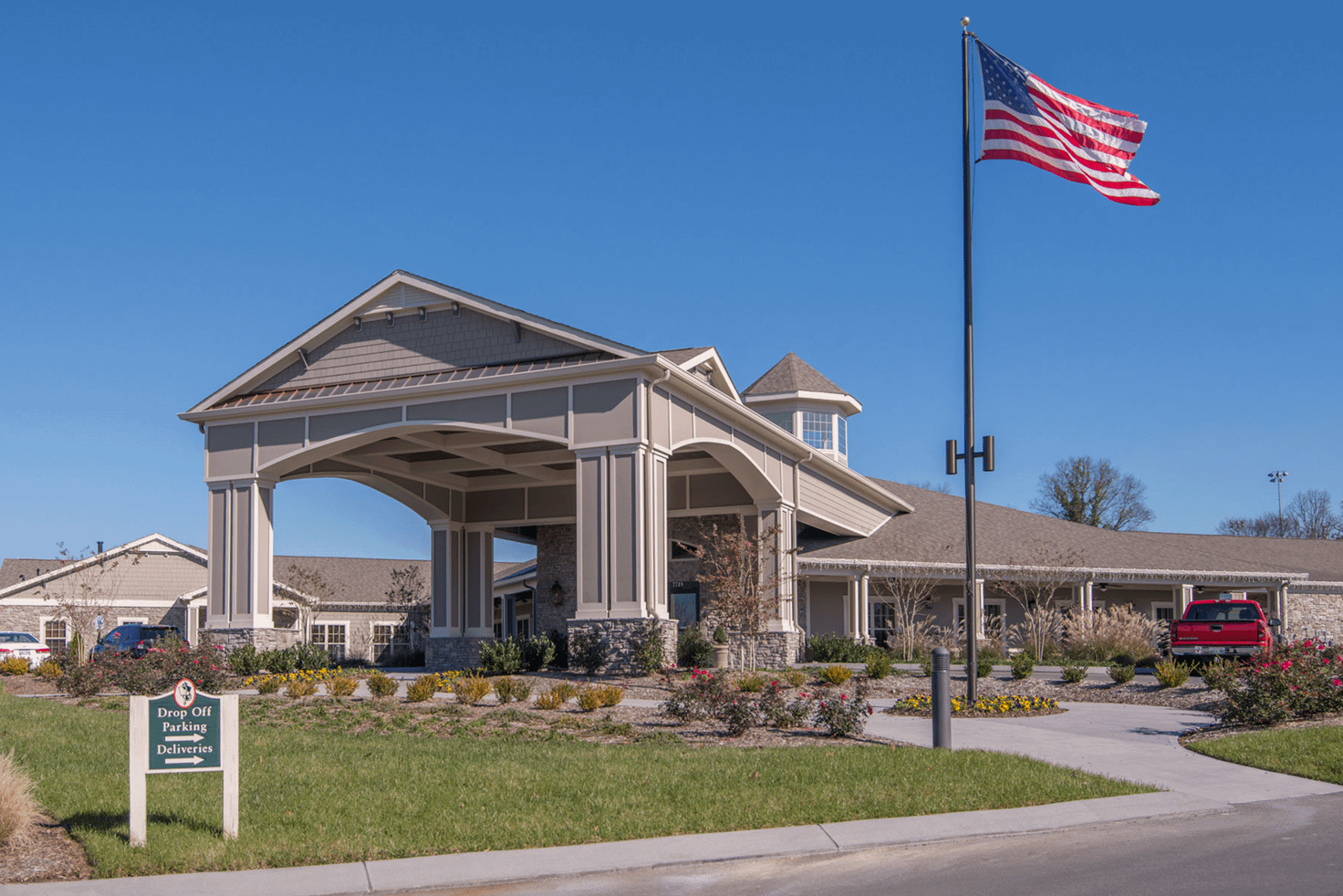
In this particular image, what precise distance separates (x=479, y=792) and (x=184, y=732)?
251 cm

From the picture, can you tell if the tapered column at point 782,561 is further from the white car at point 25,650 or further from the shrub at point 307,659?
the white car at point 25,650

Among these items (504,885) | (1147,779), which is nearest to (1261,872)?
(1147,779)

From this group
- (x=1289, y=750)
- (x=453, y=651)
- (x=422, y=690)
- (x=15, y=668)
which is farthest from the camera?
(x=453, y=651)

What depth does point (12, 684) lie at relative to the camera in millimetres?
23125

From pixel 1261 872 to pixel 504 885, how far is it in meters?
4.70

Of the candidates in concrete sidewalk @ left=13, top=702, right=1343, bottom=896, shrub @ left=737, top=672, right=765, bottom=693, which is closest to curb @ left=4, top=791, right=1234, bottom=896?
concrete sidewalk @ left=13, top=702, right=1343, bottom=896

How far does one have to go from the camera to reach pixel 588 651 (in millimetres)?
21219

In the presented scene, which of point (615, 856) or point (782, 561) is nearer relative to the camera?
point (615, 856)

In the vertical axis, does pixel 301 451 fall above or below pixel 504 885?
above

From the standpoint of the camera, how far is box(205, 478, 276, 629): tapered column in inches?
960

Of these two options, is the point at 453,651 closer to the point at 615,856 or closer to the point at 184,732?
the point at 184,732

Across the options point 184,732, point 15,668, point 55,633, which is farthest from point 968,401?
point 55,633

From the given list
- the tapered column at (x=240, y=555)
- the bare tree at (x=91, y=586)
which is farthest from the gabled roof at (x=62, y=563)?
the tapered column at (x=240, y=555)

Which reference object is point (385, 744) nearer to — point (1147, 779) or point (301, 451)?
point (1147, 779)
